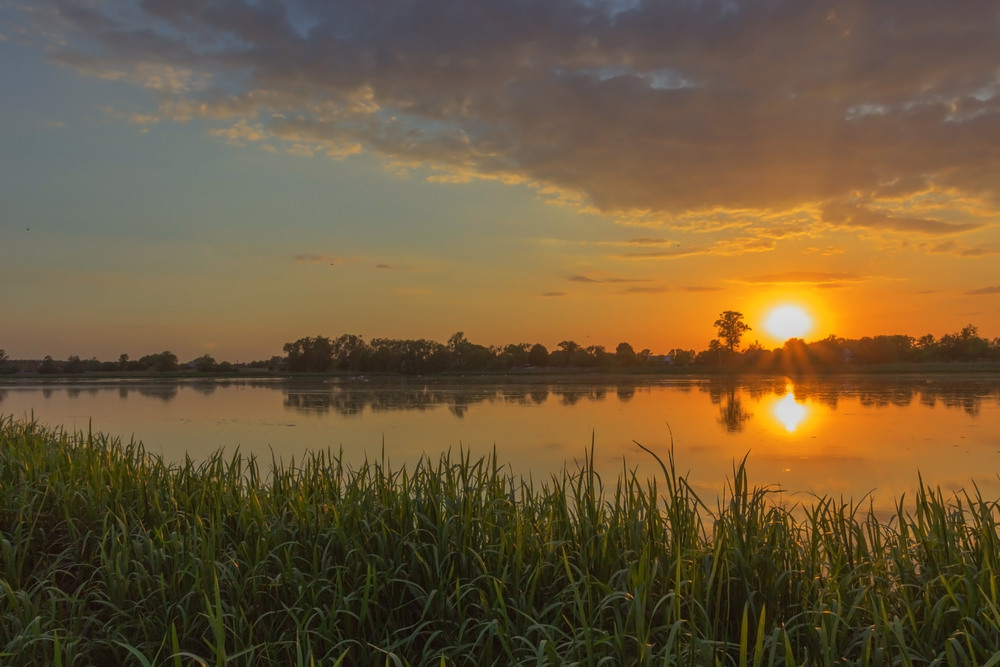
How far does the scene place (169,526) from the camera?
4.72 m

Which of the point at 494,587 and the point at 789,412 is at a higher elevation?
the point at 494,587

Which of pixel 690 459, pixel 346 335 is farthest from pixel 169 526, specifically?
pixel 346 335

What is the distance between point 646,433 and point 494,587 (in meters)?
10.5

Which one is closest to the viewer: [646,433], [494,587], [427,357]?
[494,587]

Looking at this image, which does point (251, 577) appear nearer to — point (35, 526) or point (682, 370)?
point (35, 526)

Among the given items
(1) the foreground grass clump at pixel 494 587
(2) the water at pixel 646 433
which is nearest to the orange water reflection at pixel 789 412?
(2) the water at pixel 646 433

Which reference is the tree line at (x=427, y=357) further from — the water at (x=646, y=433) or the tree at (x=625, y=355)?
the water at (x=646, y=433)

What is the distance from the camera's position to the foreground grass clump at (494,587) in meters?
2.98

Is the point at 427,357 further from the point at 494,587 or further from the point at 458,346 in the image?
the point at 494,587

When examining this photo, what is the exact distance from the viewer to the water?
8836mm

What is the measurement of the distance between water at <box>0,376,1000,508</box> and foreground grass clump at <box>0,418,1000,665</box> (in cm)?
62

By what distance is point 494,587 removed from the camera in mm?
3521

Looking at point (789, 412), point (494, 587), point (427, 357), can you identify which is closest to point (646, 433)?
point (789, 412)

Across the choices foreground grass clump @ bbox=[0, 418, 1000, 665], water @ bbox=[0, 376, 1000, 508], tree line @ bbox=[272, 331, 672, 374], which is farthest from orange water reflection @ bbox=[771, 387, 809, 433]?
tree line @ bbox=[272, 331, 672, 374]
